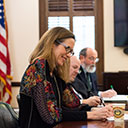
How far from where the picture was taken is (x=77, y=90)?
377cm

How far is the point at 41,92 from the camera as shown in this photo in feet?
7.15

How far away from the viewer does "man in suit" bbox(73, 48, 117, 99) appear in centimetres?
384

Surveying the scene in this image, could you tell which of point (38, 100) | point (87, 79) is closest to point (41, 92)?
point (38, 100)

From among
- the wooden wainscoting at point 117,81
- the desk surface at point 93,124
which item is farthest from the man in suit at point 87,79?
the desk surface at point 93,124

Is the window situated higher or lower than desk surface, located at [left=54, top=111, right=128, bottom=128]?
higher

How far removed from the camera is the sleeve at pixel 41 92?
218 centimetres

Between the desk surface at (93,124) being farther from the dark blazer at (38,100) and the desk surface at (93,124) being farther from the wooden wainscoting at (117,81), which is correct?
the wooden wainscoting at (117,81)

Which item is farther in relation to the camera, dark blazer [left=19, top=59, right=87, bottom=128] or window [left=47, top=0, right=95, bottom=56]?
window [left=47, top=0, right=95, bottom=56]

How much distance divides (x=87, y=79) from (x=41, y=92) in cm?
245

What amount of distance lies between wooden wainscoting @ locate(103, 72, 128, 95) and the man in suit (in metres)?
1.14

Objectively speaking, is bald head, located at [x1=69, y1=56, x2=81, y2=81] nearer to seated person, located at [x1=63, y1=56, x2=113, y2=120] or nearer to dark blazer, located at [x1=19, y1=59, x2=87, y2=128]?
seated person, located at [x1=63, y1=56, x2=113, y2=120]

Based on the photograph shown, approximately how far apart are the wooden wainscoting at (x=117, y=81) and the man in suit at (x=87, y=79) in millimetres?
1137

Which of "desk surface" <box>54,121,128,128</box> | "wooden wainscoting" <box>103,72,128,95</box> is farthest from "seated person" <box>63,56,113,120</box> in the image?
"wooden wainscoting" <box>103,72,128,95</box>

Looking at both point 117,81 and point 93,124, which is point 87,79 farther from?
point 93,124
